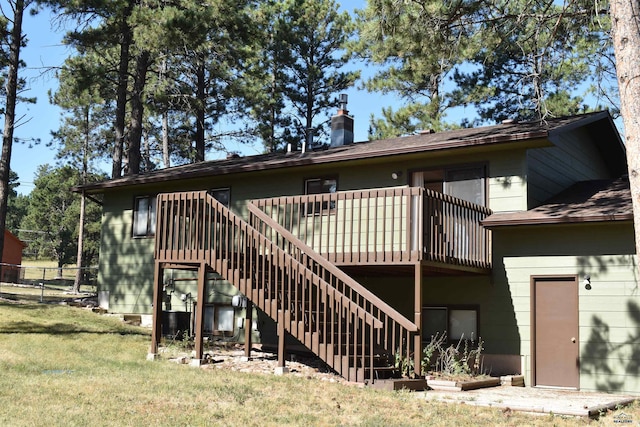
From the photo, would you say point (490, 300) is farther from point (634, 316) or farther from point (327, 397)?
point (327, 397)

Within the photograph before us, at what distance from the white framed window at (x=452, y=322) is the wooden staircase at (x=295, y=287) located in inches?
45.1

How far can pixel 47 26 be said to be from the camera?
22.8 meters

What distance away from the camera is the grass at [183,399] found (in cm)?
766

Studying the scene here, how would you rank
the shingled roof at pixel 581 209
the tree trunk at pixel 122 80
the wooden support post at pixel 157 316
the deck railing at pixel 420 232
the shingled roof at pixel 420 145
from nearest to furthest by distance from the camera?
the deck railing at pixel 420 232, the shingled roof at pixel 581 209, the shingled roof at pixel 420 145, the wooden support post at pixel 157 316, the tree trunk at pixel 122 80

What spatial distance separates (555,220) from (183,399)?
7.29m

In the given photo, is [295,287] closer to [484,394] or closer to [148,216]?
[484,394]

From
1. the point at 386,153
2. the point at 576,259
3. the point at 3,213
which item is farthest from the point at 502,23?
the point at 3,213

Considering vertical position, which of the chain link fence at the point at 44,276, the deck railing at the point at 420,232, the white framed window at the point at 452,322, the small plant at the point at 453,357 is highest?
the deck railing at the point at 420,232

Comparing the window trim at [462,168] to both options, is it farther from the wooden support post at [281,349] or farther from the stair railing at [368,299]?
the wooden support post at [281,349]

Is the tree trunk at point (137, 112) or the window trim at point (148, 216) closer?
Answer: the window trim at point (148, 216)

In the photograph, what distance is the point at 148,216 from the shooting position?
1897 centimetres

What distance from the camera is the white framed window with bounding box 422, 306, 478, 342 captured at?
534 inches

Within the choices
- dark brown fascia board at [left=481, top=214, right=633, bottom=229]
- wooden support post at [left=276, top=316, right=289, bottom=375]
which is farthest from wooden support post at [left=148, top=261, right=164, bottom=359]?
dark brown fascia board at [left=481, top=214, right=633, bottom=229]

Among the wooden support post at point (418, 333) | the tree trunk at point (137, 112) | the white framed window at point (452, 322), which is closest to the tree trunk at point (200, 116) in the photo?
the tree trunk at point (137, 112)
